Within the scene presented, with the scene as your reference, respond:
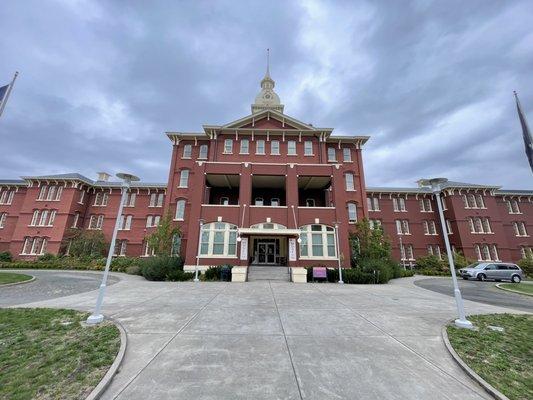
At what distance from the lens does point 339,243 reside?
20.7 m

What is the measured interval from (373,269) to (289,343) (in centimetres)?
1603

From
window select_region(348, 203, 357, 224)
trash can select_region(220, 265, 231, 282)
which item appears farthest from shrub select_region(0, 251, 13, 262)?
window select_region(348, 203, 357, 224)

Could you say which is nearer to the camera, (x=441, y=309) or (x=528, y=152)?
(x=528, y=152)

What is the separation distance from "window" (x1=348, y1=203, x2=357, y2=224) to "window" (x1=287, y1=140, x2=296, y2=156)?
9.42 metres

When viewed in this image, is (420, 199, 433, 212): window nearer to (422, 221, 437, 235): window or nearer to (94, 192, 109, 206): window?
(422, 221, 437, 235): window

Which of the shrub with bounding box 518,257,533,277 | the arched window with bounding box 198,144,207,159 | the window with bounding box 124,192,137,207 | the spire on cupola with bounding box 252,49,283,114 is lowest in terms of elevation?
the shrub with bounding box 518,257,533,277

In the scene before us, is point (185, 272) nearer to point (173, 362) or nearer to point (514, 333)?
point (173, 362)

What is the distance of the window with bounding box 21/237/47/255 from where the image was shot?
99.3 feet

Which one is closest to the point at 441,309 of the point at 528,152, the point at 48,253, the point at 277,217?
the point at 528,152

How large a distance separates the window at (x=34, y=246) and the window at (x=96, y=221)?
5.31 metres

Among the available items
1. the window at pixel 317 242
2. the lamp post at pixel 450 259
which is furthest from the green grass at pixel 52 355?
the window at pixel 317 242

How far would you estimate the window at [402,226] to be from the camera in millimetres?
33656

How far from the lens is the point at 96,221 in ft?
112

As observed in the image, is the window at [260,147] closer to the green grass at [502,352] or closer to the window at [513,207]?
the green grass at [502,352]
